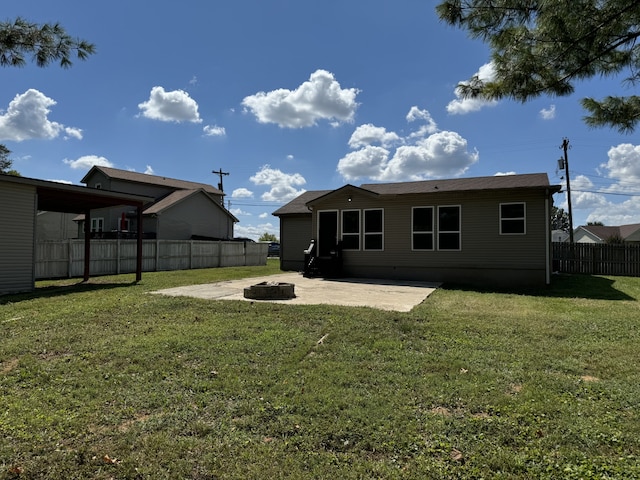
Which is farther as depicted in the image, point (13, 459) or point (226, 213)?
point (226, 213)

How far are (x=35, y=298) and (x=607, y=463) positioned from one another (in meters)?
9.92

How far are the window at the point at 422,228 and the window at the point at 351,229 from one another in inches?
75.0

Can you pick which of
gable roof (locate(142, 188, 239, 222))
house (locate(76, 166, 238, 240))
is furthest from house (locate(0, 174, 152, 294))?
gable roof (locate(142, 188, 239, 222))

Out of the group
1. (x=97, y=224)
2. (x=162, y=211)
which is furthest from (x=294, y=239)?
(x=97, y=224)

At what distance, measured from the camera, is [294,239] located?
17.5 m

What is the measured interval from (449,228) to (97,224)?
22216 millimetres

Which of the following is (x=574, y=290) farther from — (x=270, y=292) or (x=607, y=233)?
(x=607, y=233)

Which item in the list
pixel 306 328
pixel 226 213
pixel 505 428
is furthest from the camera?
pixel 226 213

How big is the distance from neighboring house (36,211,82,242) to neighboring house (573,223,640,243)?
4252 cm

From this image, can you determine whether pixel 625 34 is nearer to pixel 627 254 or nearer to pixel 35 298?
pixel 35 298

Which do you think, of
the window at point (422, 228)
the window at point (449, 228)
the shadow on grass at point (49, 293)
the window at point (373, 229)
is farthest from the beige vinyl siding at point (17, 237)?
the window at point (449, 228)

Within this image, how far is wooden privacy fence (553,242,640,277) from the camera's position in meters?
14.7

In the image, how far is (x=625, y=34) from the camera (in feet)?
12.2

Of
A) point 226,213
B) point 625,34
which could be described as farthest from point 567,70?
point 226,213
